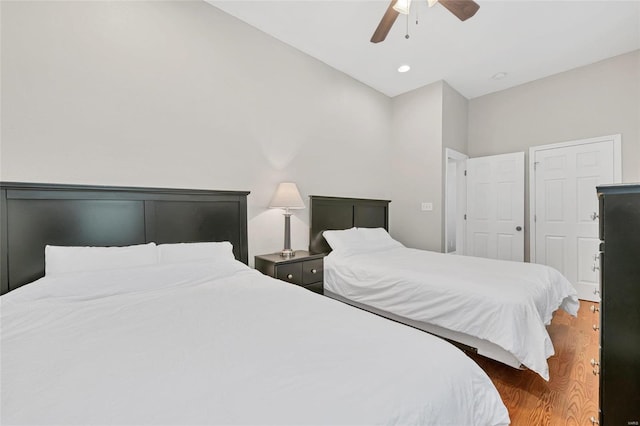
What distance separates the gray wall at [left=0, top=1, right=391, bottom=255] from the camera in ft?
5.60

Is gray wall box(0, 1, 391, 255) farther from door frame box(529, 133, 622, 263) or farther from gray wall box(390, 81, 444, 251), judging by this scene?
door frame box(529, 133, 622, 263)

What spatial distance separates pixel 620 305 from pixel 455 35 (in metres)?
2.83

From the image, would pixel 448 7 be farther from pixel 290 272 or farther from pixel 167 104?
pixel 290 272

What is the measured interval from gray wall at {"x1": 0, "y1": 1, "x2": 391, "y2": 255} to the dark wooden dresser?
8.02 ft

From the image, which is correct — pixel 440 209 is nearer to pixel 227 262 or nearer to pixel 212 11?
pixel 227 262

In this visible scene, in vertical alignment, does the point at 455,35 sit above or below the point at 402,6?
above

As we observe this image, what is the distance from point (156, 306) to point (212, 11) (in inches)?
100

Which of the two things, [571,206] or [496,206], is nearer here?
[571,206]

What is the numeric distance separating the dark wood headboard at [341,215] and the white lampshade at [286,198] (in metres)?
0.45

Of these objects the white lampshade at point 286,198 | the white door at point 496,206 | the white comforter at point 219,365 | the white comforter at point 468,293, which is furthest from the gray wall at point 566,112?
the white comforter at point 219,365

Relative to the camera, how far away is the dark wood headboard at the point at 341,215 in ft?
10.6

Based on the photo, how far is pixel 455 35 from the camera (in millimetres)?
2850

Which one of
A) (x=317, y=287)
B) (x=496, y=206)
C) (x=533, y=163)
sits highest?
(x=533, y=163)

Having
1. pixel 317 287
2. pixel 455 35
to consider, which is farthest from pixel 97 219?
pixel 455 35
